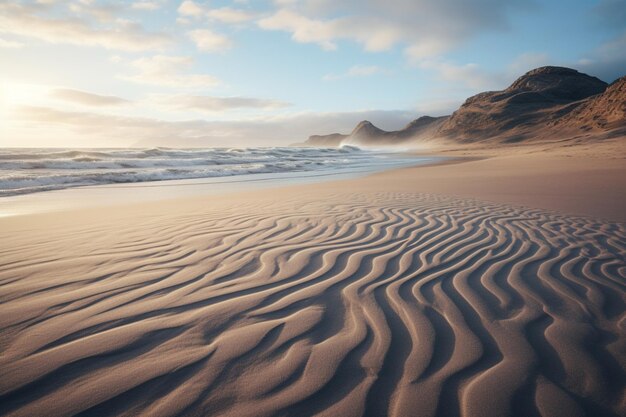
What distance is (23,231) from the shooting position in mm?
4473

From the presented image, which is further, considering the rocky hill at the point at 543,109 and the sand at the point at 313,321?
the rocky hill at the point at 543,109

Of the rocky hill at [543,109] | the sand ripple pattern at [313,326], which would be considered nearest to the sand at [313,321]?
the sand ripple pattern at [313,326]

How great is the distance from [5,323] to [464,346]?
2828 mm

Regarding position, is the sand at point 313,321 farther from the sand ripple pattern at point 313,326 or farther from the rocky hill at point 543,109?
the rocky hill at point 543,109

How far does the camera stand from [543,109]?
55.2 metres

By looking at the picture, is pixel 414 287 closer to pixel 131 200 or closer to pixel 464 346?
pixel 464 346

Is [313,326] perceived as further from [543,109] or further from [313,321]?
[543,109]

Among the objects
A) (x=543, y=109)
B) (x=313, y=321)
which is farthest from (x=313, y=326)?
(x=543, y=109)

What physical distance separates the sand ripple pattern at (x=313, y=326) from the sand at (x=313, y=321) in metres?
0.01

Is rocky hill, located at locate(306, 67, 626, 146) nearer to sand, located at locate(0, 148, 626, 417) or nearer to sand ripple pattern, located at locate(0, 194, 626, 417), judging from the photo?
sand, located at locate(0, 148, 626, 417)

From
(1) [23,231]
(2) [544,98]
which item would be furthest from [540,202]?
(2) [544,98]

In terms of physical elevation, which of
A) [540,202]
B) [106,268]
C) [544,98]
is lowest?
[540,202]

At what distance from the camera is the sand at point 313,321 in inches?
58.5

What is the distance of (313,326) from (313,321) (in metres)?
0.06
